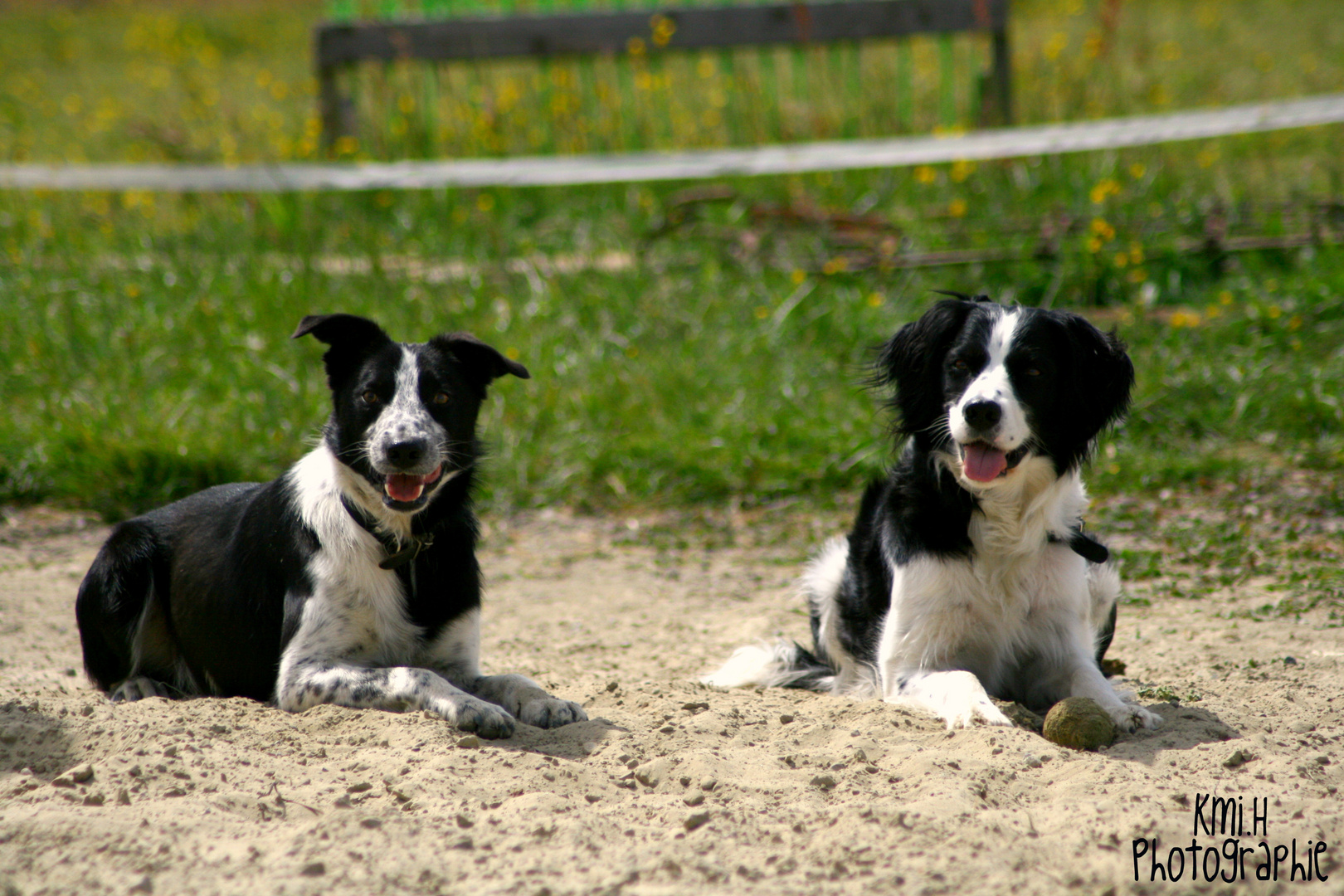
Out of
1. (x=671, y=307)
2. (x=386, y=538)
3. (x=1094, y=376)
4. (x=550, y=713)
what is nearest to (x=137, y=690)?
(x=386, y=538)

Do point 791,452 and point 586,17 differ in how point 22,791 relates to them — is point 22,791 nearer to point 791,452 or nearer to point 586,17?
point 791,452

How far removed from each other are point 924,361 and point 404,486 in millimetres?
1687

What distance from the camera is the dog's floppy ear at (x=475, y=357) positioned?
13.0 ft

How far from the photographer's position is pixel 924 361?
12.8 ft

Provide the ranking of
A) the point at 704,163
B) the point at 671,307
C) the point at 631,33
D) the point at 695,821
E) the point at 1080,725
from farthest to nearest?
the point at 631,33, the point at 704,163, the point at 671,307, the point at 1080,725, the point at 695,821

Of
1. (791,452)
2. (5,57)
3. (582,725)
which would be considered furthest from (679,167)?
(5,57)

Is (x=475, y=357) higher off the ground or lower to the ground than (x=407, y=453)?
higher

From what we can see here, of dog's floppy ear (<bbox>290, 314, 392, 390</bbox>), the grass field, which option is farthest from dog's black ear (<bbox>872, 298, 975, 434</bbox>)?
the grass field

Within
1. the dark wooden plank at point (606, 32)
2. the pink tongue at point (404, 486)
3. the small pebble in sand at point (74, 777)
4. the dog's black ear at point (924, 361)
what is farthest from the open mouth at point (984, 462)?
the dark wooden plank at point (606, 32)

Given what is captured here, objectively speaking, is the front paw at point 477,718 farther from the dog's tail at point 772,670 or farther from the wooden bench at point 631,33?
the wooden bench at point 631,33

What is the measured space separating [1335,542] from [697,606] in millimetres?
2803

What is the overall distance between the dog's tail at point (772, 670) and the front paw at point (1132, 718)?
106 centimetres

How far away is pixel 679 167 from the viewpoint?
9.02 meters

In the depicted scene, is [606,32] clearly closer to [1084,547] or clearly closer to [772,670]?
[772,670]
